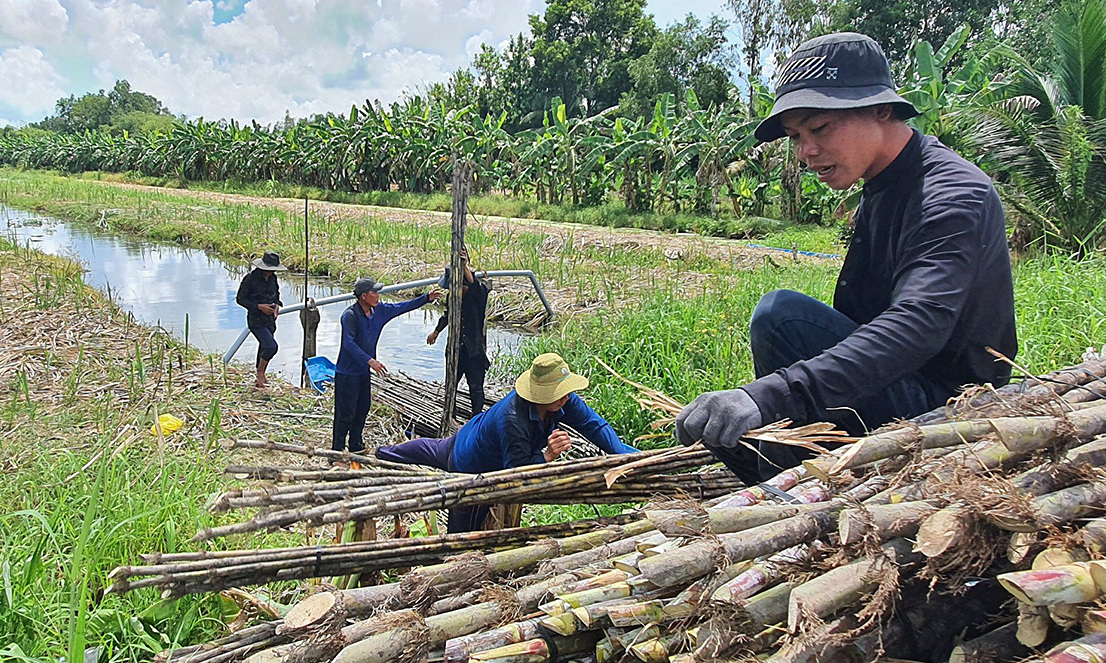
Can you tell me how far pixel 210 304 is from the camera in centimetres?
1070

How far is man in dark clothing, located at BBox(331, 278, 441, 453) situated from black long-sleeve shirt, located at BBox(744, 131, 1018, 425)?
12.5 feet

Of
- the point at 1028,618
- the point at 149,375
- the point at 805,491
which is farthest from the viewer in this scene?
the point at 149,375

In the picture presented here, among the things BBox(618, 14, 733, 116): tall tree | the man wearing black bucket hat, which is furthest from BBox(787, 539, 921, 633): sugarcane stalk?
BBox(618, 14, 733, 116): tall tree

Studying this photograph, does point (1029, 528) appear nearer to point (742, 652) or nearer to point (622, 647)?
point (742, 652)

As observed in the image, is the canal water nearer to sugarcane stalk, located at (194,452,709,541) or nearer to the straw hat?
the straw hat

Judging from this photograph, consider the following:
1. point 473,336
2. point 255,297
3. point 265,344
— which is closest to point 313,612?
point 473,336

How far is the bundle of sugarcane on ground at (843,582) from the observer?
113cm

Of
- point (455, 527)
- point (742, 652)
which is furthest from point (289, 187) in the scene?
point (742, 652)

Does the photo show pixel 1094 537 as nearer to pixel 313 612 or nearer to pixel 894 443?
pixel 894 443

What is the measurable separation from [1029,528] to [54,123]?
83192 mm

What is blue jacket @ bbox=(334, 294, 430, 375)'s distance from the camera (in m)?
5.27

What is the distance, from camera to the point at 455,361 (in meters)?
4.07

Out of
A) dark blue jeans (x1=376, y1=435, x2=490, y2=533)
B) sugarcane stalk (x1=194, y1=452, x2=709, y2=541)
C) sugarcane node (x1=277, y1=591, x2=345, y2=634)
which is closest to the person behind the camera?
sugarcane node (x1=277, y1=591, x2=345, y2=634)

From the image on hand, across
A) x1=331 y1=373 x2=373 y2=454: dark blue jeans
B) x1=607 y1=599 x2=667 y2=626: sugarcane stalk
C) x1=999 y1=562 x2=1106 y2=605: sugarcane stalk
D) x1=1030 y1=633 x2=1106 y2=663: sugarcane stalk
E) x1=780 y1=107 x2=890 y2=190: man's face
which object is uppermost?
x1=780 y1=107 x2=890 y2=190: man's face
